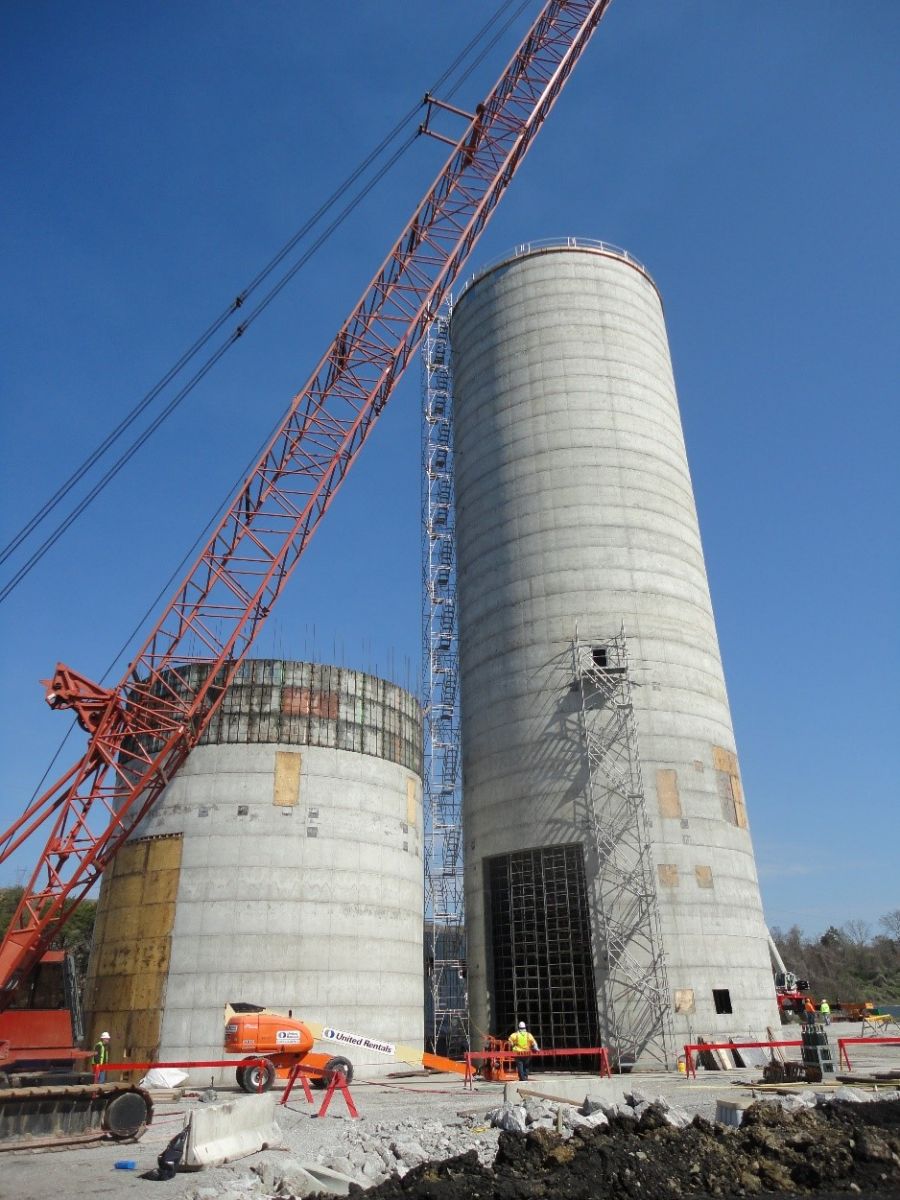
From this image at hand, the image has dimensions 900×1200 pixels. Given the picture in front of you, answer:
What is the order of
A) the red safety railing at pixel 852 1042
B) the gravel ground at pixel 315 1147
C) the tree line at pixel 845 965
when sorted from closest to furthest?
the gravel ground at pixel 315 1147
the red safety railing at pixel 852 1042
the tree line at pixel 845 965

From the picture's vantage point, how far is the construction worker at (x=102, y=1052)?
28.8 meters

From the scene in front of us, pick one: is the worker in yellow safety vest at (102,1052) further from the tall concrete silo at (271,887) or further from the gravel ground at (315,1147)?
the gravel ground at (315,1147)

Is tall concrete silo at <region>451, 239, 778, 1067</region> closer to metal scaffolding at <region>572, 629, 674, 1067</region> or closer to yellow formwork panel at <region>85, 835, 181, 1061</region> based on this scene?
metal scaffolding at <region>572, 629, 674, 1067</region>

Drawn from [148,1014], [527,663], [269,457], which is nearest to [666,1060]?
[527,663]

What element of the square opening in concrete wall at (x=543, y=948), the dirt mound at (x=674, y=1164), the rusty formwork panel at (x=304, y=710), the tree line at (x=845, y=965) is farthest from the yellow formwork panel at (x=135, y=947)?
the tree line at (x=845, y=965)

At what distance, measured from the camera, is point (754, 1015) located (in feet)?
108

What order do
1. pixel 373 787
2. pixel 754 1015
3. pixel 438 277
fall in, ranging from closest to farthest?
pixel 754 1015 < pixel 373 787 < pixel 438 277

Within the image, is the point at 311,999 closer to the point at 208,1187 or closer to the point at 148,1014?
the point at 148,1014

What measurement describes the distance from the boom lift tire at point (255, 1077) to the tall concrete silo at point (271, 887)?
638 cm

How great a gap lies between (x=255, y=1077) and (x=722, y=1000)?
57.4ft

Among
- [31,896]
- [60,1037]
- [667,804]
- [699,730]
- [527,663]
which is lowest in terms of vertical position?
[60,1037]

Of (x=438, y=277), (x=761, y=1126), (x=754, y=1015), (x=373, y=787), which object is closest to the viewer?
(x=761, y=1126)

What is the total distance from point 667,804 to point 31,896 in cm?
2304

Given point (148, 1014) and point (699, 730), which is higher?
point (699, 730)
